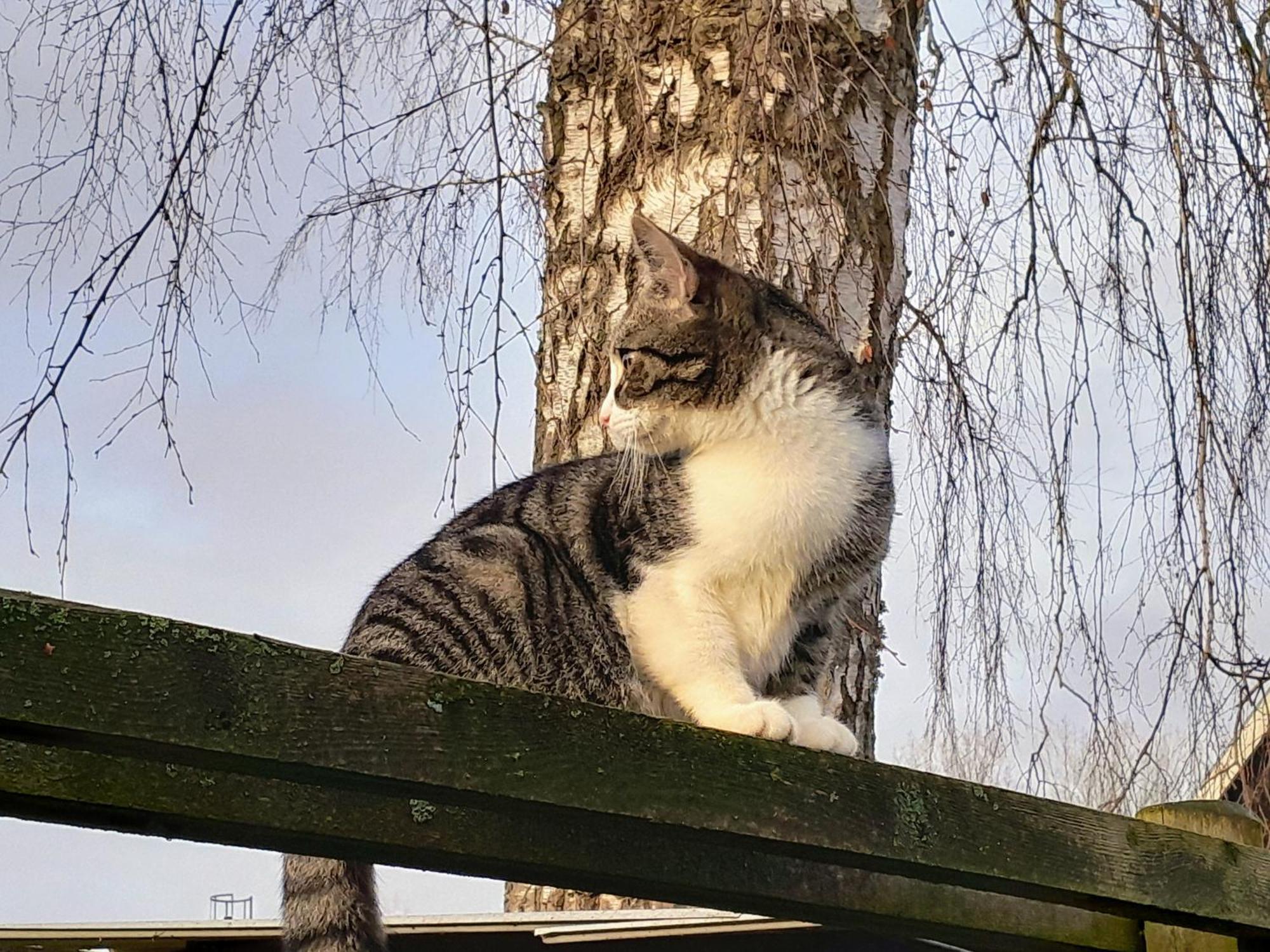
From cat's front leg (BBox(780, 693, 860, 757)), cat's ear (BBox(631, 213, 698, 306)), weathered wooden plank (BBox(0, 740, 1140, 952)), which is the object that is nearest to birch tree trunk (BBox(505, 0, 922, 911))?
cat's ear (BBox(631, 213, 698, 306))

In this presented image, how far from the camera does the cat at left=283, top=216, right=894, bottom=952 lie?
2.06 meters

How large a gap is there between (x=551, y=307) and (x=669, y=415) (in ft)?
1.87

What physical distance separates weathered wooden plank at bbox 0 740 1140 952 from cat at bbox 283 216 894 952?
0.40m

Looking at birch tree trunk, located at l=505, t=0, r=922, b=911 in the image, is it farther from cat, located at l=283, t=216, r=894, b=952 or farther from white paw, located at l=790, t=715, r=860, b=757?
white paw, located at l=790, t=715, r=860, b=757

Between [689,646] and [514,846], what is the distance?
0.89 meters

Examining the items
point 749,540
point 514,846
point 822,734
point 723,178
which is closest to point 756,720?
point 822,734

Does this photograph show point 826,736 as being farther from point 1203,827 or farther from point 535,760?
point 535,760

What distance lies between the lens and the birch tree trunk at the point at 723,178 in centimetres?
266

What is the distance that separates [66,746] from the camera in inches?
37.6

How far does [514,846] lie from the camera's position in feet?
3.92

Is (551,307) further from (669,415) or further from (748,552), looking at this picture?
(748,552)

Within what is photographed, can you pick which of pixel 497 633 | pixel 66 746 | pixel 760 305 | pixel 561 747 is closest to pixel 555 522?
pixel 497 633

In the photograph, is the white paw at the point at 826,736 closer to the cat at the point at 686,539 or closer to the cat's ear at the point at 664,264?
Answer: the cat at the point at 686,539

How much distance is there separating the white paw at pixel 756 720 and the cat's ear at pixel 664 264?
0.75 meters
